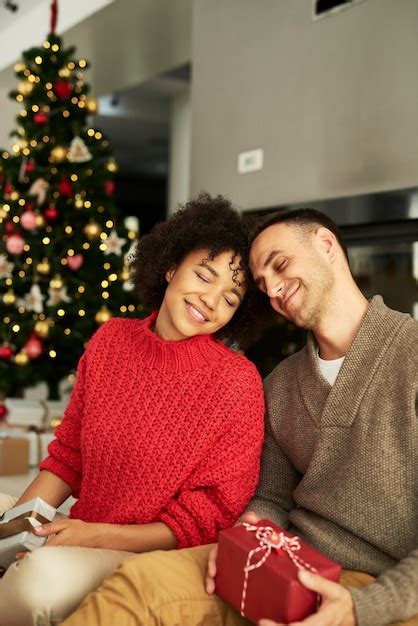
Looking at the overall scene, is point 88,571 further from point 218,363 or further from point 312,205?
point 312,205

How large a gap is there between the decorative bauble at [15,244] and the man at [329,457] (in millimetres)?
2818

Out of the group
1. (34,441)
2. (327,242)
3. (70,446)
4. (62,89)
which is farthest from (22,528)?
(62,89)

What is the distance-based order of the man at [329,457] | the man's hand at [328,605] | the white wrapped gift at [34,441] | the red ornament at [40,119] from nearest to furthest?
1. the man's hand at [328,605]
2. the man at [329,457]
3. the white wrapped gift at [34,441]
4. the red ornament at [40,119]

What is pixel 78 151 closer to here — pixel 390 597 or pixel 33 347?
pixel 33 347

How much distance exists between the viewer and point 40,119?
446 centimetres

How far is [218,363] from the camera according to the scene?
1.78m

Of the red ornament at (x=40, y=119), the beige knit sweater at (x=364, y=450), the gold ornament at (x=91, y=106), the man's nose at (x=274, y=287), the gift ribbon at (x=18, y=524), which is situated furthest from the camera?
the gold ornament at (x=91, y=106)

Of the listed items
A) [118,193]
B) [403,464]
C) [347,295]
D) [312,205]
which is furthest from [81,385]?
[118,193]

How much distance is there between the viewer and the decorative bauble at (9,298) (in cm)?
444

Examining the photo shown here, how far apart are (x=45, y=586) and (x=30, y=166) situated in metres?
3.45

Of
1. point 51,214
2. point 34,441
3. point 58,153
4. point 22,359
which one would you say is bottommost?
point 34,441

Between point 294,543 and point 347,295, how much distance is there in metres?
0.60

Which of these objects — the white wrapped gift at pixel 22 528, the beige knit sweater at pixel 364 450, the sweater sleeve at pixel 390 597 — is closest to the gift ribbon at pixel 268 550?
the sweater sleeve at pixel 390 597

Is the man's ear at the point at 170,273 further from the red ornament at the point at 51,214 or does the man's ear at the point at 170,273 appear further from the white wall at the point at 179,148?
the white wall at the point at 179,148
